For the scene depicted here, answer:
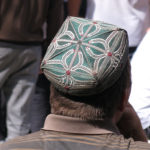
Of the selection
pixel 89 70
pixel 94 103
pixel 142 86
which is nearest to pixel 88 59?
pixel 89 70

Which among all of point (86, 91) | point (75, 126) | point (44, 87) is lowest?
point (44, 87)

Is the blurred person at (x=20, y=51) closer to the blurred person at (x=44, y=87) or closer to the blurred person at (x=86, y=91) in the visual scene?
the blurred person at (x=44, y=87)

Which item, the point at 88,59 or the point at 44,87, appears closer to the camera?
the point at 88,59

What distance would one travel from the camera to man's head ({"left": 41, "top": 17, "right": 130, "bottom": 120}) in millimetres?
1636

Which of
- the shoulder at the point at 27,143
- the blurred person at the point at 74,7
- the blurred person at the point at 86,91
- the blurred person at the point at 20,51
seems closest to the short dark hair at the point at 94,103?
the blurred person at the point at 86,91

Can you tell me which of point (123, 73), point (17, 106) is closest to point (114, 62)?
point (123, 73)

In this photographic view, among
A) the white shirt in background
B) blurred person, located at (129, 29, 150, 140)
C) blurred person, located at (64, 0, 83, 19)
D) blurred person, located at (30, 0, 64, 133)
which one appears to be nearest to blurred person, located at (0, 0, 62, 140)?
blurred person, located at (30, 0, 64, 133)

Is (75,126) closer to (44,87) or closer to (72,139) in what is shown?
(72,139)

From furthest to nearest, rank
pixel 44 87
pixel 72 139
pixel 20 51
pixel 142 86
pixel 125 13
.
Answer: pixel 44 87
pixel 125 13
pixel 20 51
pixel 142 86
pixel 72 139

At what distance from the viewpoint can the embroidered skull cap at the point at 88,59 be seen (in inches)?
64.4

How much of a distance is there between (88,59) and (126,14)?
7.57ft

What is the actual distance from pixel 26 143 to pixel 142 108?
0.97 metres

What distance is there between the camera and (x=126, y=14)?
12.7ft

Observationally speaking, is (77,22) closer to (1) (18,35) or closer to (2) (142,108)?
(2) (142,108)
